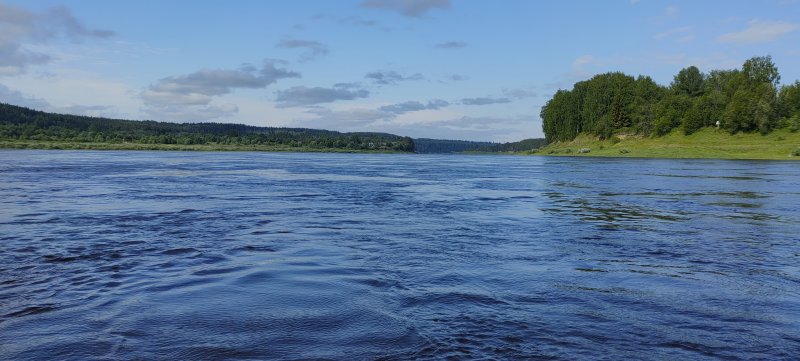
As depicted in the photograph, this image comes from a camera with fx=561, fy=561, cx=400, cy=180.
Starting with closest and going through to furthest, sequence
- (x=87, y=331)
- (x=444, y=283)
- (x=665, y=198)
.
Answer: (x=87, y=331), (x=444, y=283), (x=665, y=198)

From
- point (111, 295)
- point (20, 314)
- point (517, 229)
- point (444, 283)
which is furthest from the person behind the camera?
point (517, 229)

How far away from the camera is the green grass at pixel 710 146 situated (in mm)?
112000

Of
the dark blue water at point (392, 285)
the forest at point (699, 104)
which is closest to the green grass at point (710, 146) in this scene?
the forest at point (699, 104)

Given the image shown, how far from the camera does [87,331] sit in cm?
790

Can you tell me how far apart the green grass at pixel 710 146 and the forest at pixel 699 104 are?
2898mm

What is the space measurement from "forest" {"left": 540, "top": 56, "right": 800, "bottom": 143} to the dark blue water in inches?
5374

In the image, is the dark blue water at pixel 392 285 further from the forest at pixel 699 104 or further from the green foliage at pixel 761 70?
the green foliage at pixel 761 70

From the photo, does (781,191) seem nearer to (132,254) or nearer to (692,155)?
(132,254)

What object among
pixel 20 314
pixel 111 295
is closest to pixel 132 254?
pixel 111 295

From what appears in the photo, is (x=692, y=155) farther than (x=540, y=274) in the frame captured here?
Yes

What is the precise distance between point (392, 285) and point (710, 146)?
141m

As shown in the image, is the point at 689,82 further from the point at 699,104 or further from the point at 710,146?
the point at 710,146

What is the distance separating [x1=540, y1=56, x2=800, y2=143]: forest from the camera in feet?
454

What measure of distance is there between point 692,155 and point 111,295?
128 m
